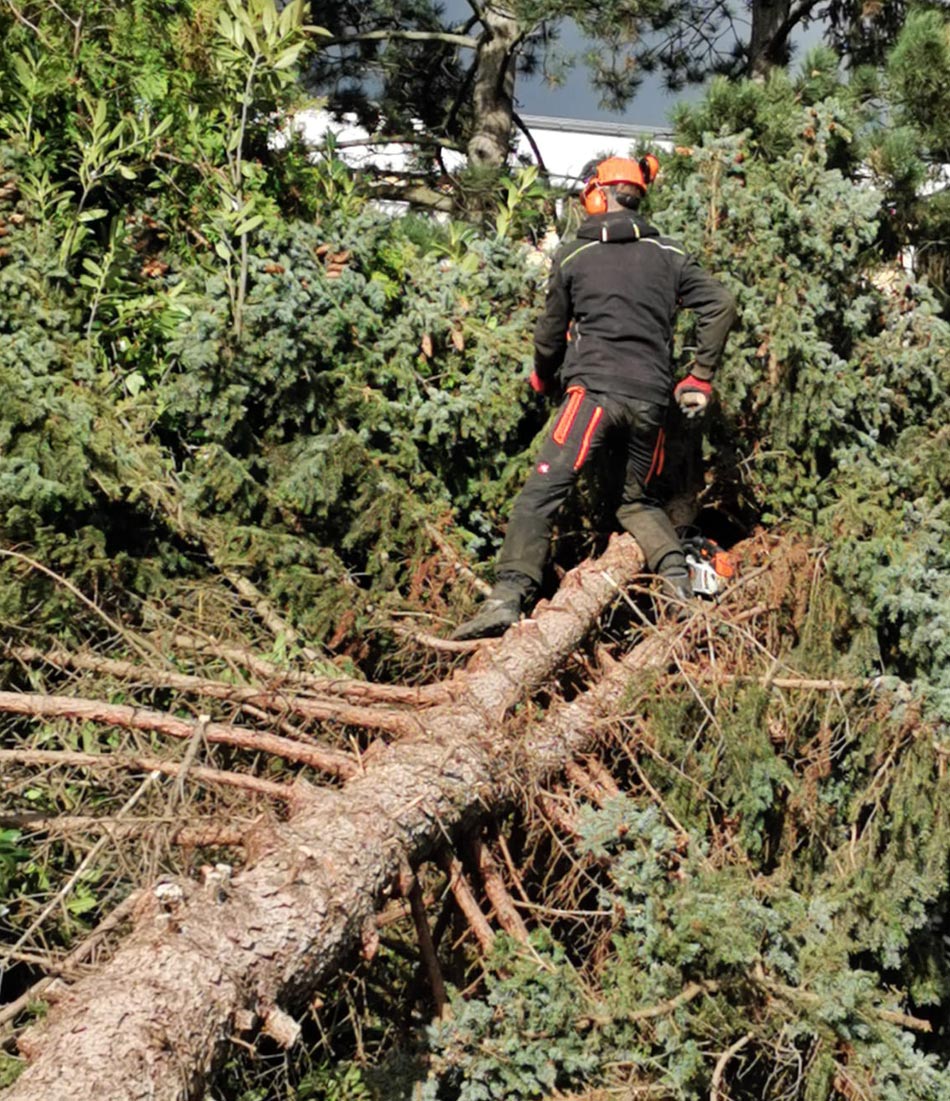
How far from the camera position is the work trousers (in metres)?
5.72

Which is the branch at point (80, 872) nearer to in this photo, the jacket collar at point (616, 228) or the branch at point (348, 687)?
the branch at point (348, 687)

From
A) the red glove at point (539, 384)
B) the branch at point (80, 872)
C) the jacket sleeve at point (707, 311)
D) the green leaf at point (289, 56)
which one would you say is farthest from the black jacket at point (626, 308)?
the branch at point (80, 872)

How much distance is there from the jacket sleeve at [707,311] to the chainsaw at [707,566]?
661 mm

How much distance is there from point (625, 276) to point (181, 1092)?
3461mm

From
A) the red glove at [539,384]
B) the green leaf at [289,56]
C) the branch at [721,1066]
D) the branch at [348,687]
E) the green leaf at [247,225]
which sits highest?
the green leaf at [289,56]

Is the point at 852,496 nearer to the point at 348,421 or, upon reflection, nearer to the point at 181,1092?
the point at 348,421

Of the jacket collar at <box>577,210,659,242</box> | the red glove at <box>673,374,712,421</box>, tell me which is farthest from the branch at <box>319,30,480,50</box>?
the red glove at <box>673,374,712,421</box>

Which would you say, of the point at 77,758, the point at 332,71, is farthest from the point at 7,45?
the point at 332,71

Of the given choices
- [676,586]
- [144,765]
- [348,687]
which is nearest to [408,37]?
[676,586]

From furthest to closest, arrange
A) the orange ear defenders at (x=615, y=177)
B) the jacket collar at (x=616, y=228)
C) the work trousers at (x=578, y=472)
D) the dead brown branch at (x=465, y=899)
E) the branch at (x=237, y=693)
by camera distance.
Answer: the orange ear defenders at (x=615, y=177) < the jacket collar at (x=616, y=228) < the work trousers at (x=578, y=472) < the branch at (x=237, y=693) < the dead brown branch at (x=465, y=899)

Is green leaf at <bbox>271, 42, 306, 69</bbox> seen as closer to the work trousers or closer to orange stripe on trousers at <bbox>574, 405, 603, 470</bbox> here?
the work trousers

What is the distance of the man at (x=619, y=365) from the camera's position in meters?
5.75

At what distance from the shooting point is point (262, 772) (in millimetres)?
5086

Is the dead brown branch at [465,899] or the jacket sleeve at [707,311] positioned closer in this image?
the dead brown branch at [465,899]
